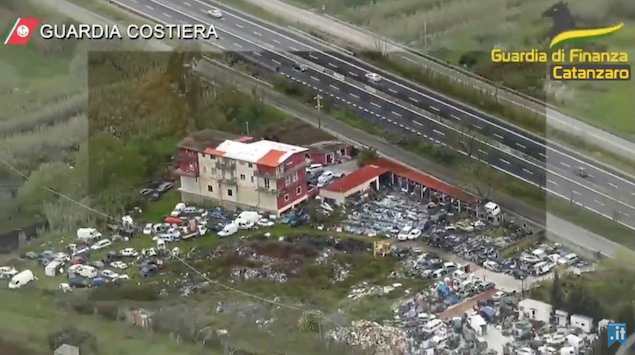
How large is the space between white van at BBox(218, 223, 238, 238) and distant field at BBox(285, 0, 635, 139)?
0.96 m

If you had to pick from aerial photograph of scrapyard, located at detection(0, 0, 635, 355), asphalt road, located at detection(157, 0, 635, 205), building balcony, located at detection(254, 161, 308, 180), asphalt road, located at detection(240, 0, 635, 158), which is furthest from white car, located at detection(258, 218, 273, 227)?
asphalt road, located at detection(240, 0, 635, 158)

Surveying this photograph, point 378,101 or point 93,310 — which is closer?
point 93,310

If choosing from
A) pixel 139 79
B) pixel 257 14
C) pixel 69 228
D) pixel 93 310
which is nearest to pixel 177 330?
pixel 93 310

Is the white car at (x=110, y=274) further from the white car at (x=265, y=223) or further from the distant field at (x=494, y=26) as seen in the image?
the distant field at (x=494, y=26)

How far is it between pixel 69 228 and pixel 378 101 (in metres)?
1.29

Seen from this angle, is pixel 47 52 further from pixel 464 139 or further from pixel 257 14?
pixel 464 139

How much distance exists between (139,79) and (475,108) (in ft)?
Answer: 4.33

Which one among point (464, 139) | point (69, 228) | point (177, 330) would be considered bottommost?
point (177, 330)

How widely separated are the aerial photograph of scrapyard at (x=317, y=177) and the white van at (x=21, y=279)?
0.01 meters

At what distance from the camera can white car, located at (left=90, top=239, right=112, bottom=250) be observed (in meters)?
3.72

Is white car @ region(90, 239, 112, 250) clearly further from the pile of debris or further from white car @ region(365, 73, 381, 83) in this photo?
white car @ region(365, 73, 381, 83)

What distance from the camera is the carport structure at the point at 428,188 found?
3.71m

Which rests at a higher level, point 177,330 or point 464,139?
point 464,139

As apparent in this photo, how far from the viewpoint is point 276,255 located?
12.1 ft
